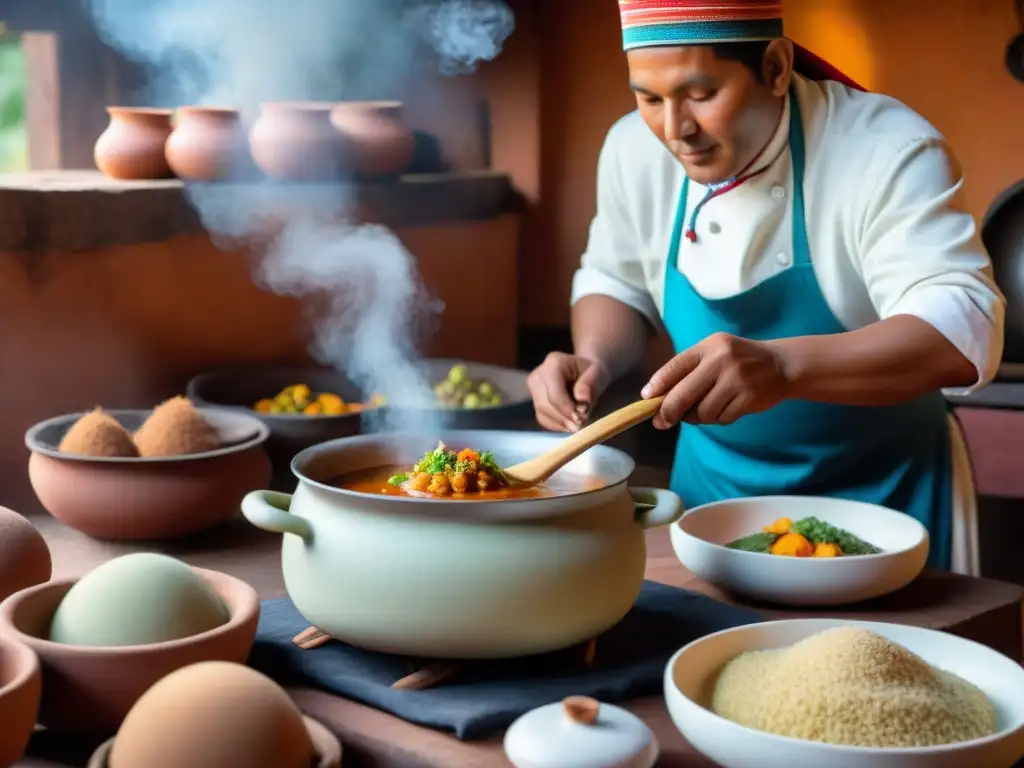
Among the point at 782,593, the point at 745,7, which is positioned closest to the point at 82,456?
the point at 782,593

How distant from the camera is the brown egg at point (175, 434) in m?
1.90

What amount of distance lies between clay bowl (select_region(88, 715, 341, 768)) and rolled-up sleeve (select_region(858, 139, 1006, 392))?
3.69 feet

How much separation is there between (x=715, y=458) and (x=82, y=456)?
107cm

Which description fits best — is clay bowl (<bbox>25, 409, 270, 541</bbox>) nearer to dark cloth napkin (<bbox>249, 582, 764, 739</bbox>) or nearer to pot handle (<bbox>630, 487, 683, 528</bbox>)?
dark cloth napkin (<bbox>249, 582, 764, 739</bbox>)

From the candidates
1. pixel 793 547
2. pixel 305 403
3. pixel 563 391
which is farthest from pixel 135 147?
pixel 793 547

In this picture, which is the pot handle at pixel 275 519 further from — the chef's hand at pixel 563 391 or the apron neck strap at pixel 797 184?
the apron neck strap at pixel 797 184

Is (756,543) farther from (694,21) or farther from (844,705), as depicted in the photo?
(694,21)

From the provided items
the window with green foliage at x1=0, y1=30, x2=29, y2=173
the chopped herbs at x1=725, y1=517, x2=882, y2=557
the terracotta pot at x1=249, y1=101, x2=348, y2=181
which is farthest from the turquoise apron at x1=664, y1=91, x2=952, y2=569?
the window with green foliage at x1=0, y1=30, x2=29, y2=173

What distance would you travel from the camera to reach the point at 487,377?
3.03 metres

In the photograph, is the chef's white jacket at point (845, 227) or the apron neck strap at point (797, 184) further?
the apron neck strap at point (797, 184)

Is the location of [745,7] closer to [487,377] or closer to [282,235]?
[487,377]

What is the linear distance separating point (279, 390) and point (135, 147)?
665 millimetres

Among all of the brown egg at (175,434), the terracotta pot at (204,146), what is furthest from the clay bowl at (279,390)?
the terracotta pot at (204,146)

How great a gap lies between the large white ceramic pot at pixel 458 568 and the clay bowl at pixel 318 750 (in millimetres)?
190
